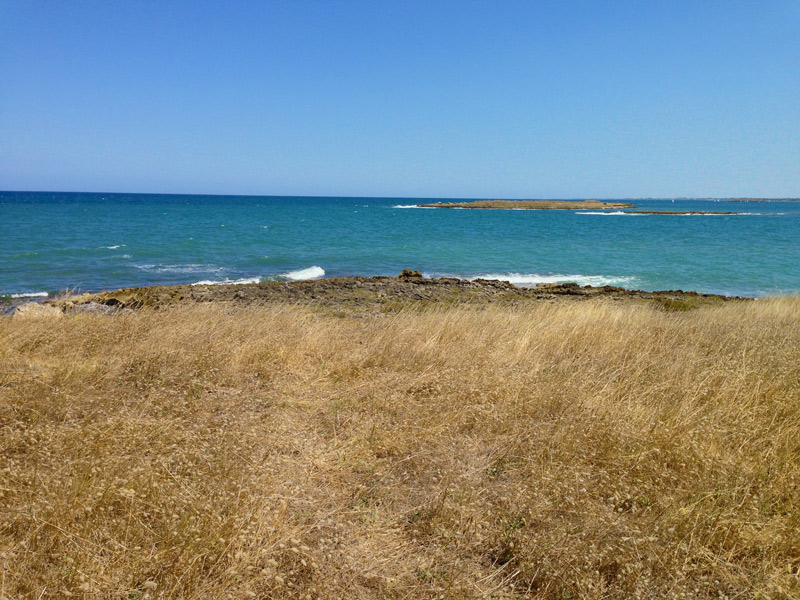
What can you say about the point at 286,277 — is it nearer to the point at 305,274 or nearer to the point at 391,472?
the point at 305,274

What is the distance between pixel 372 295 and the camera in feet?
62.6

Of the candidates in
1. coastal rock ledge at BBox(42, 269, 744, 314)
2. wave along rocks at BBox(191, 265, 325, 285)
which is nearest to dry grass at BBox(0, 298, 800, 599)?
coastal rock ledge at BBox(42, 269, 744, 314)

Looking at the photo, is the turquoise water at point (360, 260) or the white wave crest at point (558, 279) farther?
the white wave crest at point (558, 279)

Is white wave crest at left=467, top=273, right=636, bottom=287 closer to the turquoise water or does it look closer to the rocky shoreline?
the turquoise water

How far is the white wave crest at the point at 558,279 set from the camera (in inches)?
1027

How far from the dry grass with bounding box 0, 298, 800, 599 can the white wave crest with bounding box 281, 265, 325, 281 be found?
18344 millimetres

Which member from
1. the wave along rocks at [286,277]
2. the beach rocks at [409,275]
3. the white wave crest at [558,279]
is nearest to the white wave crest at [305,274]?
the wave along rocks at [286,277]

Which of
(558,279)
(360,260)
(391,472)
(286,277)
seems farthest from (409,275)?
(391,472)

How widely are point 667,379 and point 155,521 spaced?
598cm

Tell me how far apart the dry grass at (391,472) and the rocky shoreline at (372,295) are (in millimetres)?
9084

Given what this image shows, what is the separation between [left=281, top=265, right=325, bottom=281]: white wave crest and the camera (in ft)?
83.9

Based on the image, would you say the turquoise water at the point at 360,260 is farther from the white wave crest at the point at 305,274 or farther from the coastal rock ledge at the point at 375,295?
the coastal rock ledge at the point at 375,295

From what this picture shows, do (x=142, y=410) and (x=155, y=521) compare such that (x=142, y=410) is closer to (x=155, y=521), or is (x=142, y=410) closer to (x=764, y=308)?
(x=155, y=521)

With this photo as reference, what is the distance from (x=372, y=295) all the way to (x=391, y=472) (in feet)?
48.8
